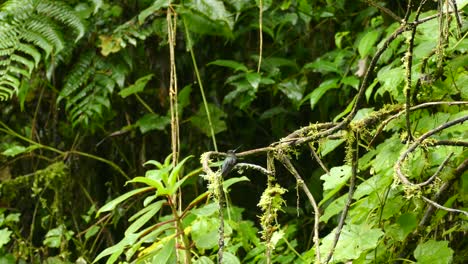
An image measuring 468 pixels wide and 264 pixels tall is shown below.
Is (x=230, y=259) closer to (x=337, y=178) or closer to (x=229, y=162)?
(x=337, y=178)

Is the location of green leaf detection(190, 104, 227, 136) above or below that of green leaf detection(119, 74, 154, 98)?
below

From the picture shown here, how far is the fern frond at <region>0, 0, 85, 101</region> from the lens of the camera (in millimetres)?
1909

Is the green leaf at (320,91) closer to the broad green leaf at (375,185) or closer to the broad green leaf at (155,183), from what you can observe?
the broad green leaf at (375,185)

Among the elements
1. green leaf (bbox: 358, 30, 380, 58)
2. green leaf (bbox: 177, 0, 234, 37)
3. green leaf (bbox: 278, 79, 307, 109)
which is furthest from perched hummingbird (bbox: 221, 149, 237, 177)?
green leaf (bbox: 278, 79, 307, 109)

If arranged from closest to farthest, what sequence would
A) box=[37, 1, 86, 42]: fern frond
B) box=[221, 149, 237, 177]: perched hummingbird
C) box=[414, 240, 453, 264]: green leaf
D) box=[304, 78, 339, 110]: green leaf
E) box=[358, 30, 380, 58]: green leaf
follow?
box=[221, 149, 237, 177]: perched hummingbird → box=[414, 240, 453, 264]: green leaf → box=[358, 30, 380, 58]: green leaf → box=[304, 78, 339, 110]: green leaf → box=[37, 1, 86, 42]: fern frond

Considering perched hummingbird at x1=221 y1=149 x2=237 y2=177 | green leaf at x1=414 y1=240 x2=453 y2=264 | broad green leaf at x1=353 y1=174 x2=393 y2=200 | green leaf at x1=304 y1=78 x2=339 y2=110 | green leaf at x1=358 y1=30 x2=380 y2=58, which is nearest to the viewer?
perched hummingbird at x1=221 y1=149 x2=237 y2=177

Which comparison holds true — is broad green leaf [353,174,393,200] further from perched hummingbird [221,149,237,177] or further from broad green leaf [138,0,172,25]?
broad green leaf [138,0,172,25]

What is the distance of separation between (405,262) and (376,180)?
6.4 inches

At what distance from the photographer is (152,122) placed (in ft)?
6.96

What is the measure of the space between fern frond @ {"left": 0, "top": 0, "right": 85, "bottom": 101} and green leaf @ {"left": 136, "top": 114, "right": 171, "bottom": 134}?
36 cm

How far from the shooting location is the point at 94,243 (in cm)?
210

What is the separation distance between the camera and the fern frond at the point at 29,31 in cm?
191

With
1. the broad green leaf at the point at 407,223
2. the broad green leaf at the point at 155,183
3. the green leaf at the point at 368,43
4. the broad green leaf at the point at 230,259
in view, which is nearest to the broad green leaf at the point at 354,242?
the broad green leaf at the point at 407,223

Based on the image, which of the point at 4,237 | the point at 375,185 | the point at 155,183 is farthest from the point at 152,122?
the point at 375,185
